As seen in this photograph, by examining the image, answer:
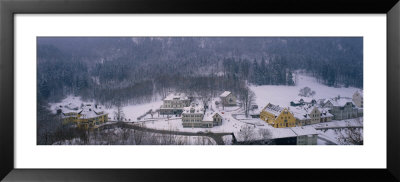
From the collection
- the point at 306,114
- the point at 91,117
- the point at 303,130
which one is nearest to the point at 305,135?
the point at 303,130

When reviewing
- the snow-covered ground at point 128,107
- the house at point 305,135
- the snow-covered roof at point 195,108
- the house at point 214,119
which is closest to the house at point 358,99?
the house at point 305,135

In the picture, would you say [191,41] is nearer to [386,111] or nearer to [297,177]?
[297,177]

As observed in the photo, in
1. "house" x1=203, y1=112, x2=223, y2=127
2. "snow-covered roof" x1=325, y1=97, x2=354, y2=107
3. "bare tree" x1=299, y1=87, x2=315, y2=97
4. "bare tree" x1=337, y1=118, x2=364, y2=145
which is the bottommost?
"bare tree" x1=337, y1=118, x2=364, y2=145

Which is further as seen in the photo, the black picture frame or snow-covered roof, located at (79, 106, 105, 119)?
snow-covered roof, located at (79, 106, 105, 119)

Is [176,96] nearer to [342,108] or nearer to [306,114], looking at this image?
[306,114]

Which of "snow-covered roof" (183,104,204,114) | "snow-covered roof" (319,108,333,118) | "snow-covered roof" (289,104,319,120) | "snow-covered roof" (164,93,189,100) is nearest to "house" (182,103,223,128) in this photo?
"snow-covered roof" (183,104,204,114)

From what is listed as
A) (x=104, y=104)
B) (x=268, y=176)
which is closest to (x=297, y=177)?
(x=268, y=176)

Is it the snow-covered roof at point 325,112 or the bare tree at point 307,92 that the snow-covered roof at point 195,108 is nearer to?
the bare tree at point 307,92

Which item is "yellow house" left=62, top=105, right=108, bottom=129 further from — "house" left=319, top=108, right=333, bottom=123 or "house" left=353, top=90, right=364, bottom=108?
"house" left=353, top=90, right=364, bottom=108
